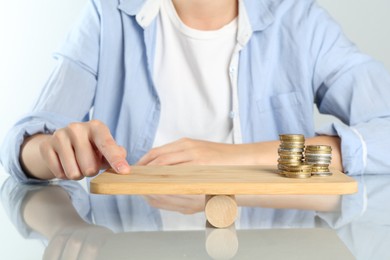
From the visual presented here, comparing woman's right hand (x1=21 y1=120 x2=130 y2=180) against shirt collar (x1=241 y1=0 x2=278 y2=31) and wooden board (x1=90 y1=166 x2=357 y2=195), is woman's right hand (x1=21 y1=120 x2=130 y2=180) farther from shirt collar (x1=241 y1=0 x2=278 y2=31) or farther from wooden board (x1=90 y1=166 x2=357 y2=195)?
shirt collar (x1=241 y1=0 x2=278 y2=31)

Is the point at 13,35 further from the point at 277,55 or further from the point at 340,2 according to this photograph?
the point at 277,55

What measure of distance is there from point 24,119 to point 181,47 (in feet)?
1.59

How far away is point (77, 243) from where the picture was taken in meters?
0.75

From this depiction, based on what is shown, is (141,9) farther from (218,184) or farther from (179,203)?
(218,184)

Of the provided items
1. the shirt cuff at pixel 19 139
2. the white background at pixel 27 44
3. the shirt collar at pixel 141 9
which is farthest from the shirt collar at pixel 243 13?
the white background at pixel 27 44

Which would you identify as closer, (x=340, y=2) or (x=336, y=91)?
(x=336, y=91)

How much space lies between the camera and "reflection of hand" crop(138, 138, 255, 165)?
1.22 meters

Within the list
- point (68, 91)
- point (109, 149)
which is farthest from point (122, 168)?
point (68, 91)

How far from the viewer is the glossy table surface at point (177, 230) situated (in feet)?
2.34

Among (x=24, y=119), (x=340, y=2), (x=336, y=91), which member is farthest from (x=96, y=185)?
(x=340, y=2)

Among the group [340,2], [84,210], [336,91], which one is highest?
[84,210]

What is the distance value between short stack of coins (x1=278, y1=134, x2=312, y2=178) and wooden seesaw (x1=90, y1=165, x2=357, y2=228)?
1 centimetres

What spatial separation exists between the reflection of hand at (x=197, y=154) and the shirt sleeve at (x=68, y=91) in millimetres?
276

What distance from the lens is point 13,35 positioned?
3430mm
